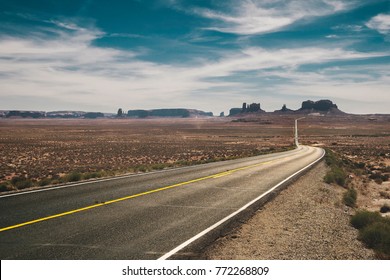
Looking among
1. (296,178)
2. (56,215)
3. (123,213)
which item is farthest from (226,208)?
(296,178)

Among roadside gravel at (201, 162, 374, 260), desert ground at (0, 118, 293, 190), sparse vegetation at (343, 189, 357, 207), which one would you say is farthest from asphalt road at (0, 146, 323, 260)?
desert ground at (0, 118, 293, 190)

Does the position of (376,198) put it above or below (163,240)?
below

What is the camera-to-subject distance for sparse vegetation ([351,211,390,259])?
7.49m

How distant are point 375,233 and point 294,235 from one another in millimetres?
2031

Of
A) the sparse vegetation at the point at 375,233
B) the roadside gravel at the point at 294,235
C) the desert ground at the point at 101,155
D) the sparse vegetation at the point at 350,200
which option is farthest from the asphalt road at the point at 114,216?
the desert ground at the point at 101,155

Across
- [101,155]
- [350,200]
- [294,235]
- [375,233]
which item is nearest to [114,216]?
[294,235]

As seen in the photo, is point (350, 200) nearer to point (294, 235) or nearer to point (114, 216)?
point (294, 235)

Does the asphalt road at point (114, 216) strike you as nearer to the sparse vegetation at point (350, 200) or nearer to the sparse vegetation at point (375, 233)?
the sparse vegetation at point (350, 200)

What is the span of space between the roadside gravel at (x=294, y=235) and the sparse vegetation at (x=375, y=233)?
22 centimetres

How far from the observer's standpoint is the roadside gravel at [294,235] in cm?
712

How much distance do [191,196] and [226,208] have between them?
204 cm

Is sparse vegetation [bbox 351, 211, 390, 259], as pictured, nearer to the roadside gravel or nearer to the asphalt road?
the roadside gravel
